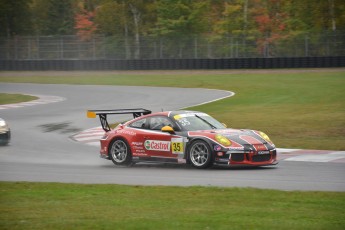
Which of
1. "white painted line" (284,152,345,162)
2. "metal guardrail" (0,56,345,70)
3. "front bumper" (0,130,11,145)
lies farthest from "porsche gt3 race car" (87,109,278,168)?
"metal guardrail" (0,56,345,70)

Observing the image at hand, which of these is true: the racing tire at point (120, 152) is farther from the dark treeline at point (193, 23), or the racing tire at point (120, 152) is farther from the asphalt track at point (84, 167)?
the dark treeline at point (193, 23)

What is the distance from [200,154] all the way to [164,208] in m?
5.54

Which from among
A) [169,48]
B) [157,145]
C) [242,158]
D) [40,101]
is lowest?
[40,101]

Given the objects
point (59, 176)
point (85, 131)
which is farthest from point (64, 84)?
point (59, 176)

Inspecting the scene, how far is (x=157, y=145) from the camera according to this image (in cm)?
1484

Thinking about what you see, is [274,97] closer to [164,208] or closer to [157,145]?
[157,145]

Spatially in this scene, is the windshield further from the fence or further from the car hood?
the fence

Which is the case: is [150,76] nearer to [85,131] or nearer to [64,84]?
[64,84]

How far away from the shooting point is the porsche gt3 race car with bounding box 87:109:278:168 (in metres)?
13.9

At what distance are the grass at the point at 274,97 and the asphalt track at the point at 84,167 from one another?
348cm

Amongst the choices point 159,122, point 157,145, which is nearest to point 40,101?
point 159,122

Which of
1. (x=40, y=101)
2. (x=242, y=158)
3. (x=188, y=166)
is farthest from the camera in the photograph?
(x=40, y=101)

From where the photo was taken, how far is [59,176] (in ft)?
43.6

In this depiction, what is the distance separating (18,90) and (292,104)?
57.5 feet
